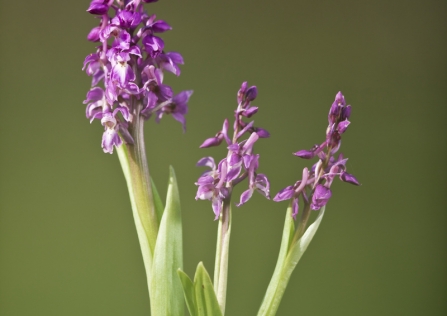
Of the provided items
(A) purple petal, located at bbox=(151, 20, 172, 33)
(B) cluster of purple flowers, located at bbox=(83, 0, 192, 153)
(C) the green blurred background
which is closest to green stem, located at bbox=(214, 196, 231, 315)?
(B) cluster of purple flowers, located at bbox=(83, 0, 192, 153)

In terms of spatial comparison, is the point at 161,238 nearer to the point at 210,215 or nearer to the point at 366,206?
the point at 210,215

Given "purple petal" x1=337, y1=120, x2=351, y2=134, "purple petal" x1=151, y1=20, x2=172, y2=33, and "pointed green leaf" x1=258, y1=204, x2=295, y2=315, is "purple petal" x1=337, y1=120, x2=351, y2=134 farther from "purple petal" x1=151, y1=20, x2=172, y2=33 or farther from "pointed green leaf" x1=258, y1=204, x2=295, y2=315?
"purple petal" x1=151, y1=20, x2=172, y2=33

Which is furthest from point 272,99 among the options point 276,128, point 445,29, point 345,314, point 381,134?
point 345,314

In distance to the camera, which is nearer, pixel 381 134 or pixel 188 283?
pixel 188 283

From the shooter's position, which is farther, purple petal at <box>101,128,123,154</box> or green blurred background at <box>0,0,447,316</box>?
green blurred background at <box>0,0,447,316</box>

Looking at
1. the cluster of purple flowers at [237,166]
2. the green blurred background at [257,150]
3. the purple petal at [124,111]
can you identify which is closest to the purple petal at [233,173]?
the cluster of purple flowers at [237,166]

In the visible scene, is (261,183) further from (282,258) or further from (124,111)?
(124,111)
